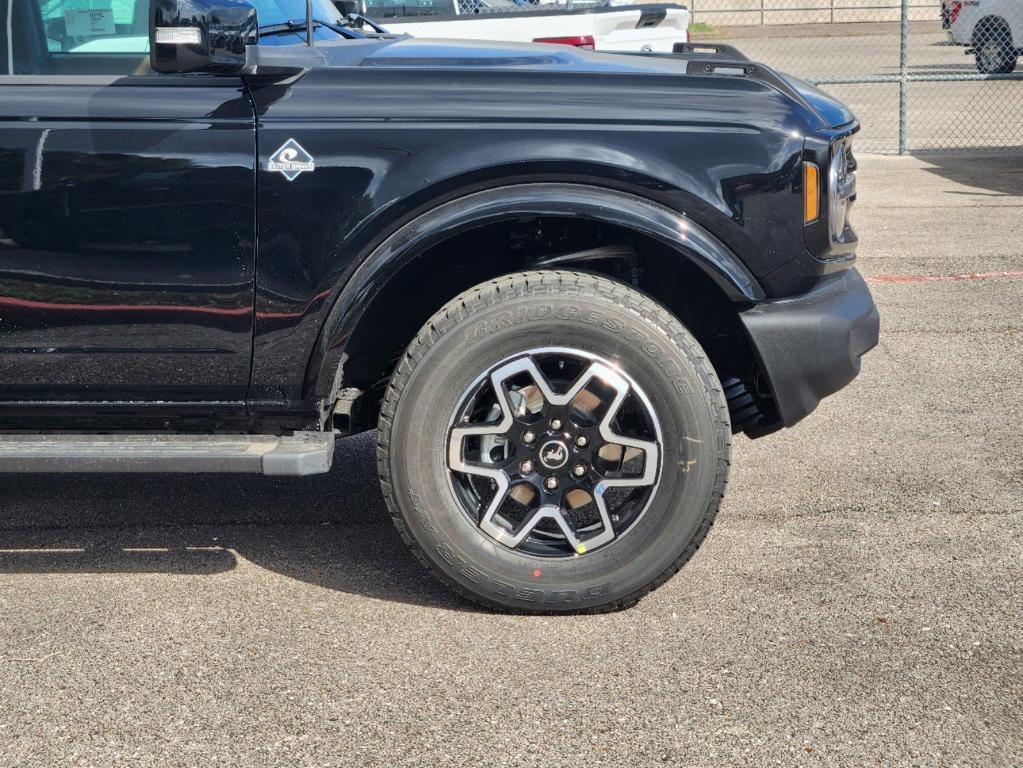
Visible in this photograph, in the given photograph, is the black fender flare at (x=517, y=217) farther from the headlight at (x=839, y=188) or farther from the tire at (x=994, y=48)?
the tire at (x=994, y=48)

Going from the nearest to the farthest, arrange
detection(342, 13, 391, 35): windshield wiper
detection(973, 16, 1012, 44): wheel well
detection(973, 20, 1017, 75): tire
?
1. detection(342, 13, 391, 35): windshield wiper
2. detection(973, 20, 1017, 75): tire
3. detection(973, 16, 1012, 44): wheel well

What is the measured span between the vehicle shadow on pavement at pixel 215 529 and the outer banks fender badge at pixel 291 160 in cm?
128

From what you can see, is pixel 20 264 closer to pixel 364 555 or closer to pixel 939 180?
pixel 364 555

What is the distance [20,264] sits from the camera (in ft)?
11.0

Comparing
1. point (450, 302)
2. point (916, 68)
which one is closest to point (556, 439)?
point (450, 302)

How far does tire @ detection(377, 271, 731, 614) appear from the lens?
336 cm

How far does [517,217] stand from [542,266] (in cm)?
36

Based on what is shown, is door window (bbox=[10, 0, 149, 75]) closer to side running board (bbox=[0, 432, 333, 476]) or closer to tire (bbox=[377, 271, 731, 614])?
side running board (bbox=[0, 432, 333, 476])

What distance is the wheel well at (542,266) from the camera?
145 inches

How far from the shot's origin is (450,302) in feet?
11.3

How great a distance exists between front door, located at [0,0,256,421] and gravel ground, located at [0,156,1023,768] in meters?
0.73

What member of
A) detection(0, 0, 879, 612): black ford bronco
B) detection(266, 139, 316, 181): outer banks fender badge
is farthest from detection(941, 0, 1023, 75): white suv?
detection(266, 139, 316, 181): outer banks fender badge

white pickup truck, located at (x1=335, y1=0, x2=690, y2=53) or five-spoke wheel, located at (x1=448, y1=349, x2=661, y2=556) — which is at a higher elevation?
white pickup truck, located at (x1=335, y1=0, x2=690, y2=53)

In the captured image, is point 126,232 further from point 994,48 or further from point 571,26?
point 994,48
